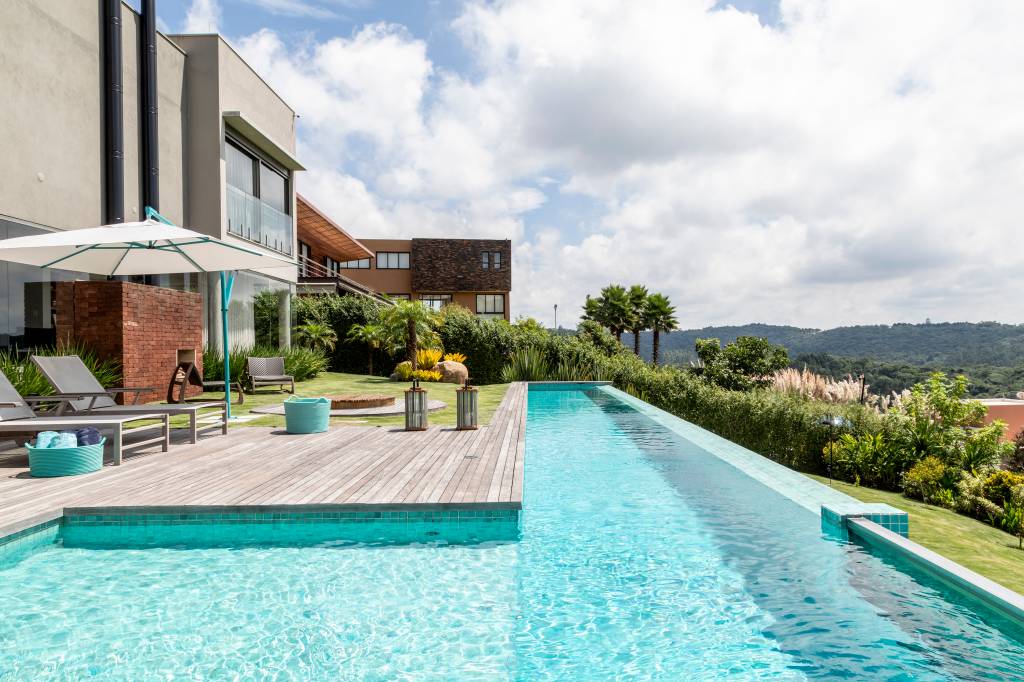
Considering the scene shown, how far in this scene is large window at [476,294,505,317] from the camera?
41156 mm

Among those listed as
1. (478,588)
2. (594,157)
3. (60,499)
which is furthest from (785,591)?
(594,157)

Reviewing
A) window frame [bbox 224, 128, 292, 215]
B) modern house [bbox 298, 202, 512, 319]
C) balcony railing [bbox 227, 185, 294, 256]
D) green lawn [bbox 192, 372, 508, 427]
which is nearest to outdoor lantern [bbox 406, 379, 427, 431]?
green lawn [bbox 192, 372, 508, 427]

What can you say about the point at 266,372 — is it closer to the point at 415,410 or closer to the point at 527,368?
the point at 415,410

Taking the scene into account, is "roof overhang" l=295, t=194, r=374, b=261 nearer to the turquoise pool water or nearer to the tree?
the tree

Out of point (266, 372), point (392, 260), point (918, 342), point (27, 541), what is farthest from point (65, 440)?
point (918, 342)

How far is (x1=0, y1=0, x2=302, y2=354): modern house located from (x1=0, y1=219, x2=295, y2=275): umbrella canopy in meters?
2.26

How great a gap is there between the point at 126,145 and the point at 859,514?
14.2 meters

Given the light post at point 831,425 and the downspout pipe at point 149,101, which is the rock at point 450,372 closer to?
the downspout pipe at point 149,101

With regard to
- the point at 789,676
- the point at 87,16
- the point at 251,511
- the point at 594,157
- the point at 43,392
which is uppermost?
the point at 87,16

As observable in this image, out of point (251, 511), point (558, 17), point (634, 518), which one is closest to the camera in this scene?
point (251, 511)

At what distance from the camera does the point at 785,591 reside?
3.62 m

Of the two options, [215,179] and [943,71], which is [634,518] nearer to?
[943,71]

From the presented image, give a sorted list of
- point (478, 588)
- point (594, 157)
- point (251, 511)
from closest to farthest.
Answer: point (478, 588)
point (251, 511)
point (594, 157)

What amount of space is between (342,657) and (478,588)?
3.17ft
